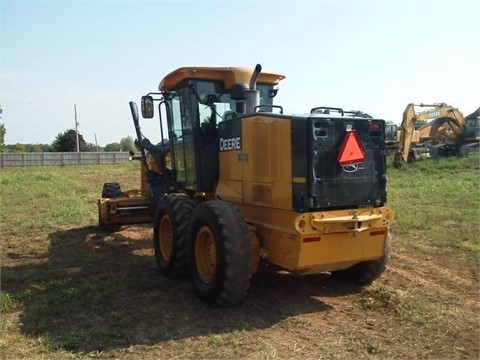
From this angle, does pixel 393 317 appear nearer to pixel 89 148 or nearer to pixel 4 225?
pixel 4 225

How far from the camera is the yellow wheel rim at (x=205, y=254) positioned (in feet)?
→ 18.9

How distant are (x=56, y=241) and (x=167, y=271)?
11.7 feet

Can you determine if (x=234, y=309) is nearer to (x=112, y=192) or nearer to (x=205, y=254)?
(x=205, y=254)

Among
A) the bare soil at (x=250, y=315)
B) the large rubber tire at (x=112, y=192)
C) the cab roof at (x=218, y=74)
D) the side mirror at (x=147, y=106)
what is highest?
the cab roof at (x=218, y=74)

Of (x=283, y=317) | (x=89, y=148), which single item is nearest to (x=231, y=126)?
(x=283, y=317)

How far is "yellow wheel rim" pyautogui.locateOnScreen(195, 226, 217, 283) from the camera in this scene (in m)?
5.76

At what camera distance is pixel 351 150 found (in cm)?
540

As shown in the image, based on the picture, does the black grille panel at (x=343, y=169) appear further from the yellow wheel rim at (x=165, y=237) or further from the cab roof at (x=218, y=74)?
the yellow wheel rim at (x=165, y=237)

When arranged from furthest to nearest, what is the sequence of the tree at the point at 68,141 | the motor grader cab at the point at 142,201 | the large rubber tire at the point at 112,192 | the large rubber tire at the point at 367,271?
1. the tree at the point at 68,141
2. the large rubber tire at the point at 112,192
3. the motor grader cab at the point at 142,201
4. the large rubber tire at the point at 367,271

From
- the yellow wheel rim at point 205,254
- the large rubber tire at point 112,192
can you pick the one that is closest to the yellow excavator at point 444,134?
the large rubber tire at point 112,192

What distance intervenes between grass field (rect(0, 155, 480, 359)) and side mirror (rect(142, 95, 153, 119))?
2346mm

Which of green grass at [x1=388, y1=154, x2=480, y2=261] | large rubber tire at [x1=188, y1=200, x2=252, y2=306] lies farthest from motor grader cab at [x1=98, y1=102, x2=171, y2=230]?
green grass at [x1=388, y1=154, x2=480, y2=261]

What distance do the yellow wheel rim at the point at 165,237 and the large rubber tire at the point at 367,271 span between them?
2530mm

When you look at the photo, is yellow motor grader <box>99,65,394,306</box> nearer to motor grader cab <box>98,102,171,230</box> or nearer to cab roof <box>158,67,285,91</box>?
cab roof <box>158,67,285,91</box>
